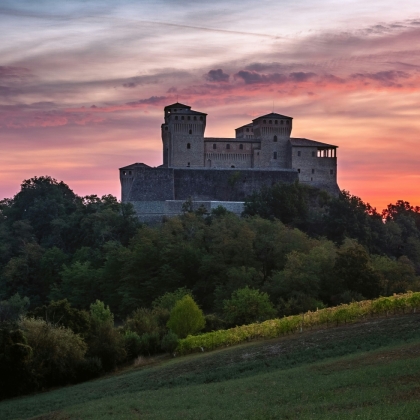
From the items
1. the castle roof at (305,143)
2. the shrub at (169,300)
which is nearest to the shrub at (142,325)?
the shrub at (169,300)

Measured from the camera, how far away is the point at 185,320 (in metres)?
46.5

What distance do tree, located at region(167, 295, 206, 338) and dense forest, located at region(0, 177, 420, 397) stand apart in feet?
0.52

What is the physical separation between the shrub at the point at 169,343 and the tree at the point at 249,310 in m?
6.39

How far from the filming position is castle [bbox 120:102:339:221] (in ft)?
252

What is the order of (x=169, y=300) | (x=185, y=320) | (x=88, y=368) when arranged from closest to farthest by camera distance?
A: (x=88, y=368) → (x=185, y=320) → (x=169, y=300)

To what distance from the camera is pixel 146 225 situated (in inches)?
2874

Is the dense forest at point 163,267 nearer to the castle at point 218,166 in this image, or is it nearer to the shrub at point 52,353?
the shrub at point 52,353

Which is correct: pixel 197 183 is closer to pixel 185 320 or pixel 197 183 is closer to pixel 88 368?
pixel 185 320

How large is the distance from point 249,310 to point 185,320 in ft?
11.7

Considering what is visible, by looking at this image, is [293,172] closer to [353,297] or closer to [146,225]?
[146,225]

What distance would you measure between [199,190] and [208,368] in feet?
151

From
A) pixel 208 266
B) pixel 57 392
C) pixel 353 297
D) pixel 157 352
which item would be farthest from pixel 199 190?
pixel 57 392

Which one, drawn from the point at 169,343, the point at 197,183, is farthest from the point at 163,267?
the point at 169,343

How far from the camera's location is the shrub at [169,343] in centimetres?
4172
